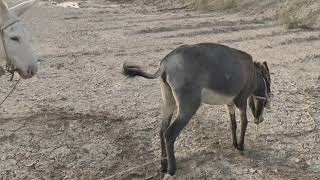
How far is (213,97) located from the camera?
18.6 feet

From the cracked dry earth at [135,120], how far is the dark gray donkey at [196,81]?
55 cm

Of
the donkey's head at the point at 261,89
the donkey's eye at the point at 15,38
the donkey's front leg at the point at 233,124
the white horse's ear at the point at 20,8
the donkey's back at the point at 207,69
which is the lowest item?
the donkey's front leg at the point at 233,124

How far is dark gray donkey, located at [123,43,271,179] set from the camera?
540 centimetres

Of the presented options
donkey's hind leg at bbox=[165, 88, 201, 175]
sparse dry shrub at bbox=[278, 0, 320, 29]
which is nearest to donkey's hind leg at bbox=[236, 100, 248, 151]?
donkey's hind leg at bbox=[165, 88, 201, 175]

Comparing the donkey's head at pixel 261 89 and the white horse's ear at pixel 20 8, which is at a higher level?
the white horse's ear at pixel 20 8

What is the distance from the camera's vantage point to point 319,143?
258 inches

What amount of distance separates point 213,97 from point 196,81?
1.21 feet

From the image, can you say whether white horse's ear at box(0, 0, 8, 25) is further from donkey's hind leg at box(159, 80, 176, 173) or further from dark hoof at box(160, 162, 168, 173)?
dark hoof at box(160, 162, 168, 173)

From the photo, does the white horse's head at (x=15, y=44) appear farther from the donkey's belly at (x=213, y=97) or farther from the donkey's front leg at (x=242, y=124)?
the donkey's front leg at (x=242, y=124)

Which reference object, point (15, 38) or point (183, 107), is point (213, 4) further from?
point (183, 107)

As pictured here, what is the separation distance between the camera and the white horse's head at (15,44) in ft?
18.5

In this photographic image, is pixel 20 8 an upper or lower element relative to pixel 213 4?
upper

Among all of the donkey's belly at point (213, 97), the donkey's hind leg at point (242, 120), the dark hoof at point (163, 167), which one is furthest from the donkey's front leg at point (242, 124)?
the dark hoof at point (163, 167)

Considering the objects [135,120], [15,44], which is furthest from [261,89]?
[15,44]
